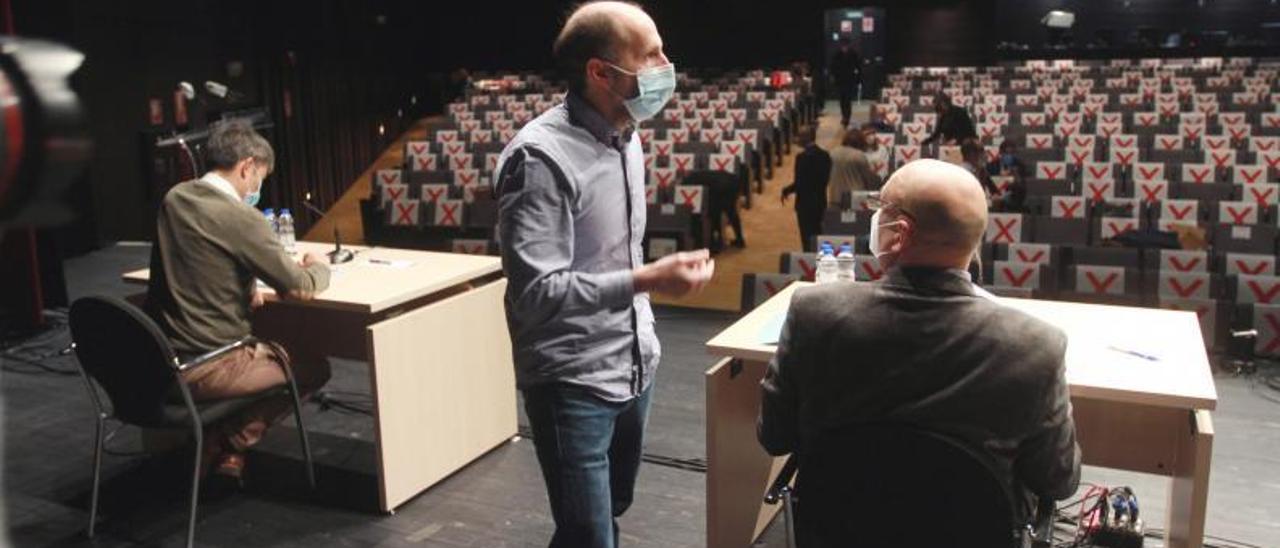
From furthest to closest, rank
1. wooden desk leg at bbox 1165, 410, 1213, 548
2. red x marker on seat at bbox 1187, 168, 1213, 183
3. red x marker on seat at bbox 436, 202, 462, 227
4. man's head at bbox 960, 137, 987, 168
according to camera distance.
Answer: red x marker on seat at bbox 436, 202, 462, 227 → red x marker on seat at bbox 1187, 168, 1213, 183 → man's head at bbox 960, 137, 987, 168 → wooden desk leg at bbox 1165, 410, 1213, 548

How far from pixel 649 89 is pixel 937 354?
2.20ft

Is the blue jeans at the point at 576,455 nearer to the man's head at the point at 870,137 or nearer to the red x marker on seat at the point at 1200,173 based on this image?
the man's head at the point at 870,137

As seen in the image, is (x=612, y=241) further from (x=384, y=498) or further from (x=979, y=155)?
(x=979, y=155)

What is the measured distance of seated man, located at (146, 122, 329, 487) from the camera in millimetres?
3139

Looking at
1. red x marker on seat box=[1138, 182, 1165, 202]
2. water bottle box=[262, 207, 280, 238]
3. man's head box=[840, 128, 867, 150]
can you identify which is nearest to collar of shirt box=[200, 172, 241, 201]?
water bottle box=[262, 207, 280, 238]

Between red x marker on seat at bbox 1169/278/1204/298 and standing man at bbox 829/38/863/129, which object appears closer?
red x marker on seat at bbox 1169/278/1204/298

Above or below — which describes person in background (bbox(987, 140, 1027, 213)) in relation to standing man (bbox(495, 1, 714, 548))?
below

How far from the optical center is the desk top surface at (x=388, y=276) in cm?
332

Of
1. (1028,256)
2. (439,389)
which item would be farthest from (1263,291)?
(439,389)

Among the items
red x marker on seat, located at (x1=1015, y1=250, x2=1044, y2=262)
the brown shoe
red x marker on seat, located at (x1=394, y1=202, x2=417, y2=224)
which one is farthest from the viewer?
red x marker on seat, located at (x1=394, y1=202, x2=417, y2=224)

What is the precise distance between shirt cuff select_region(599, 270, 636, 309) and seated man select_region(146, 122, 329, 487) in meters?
1.71

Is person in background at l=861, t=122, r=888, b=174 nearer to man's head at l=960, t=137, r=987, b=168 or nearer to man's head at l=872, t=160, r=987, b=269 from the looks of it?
man's head at l=960, t=137, r=987, b=168

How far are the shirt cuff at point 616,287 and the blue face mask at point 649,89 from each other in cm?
29

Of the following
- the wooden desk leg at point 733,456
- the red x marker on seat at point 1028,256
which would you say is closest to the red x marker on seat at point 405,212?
the red x marker on seat at point 1028,256
